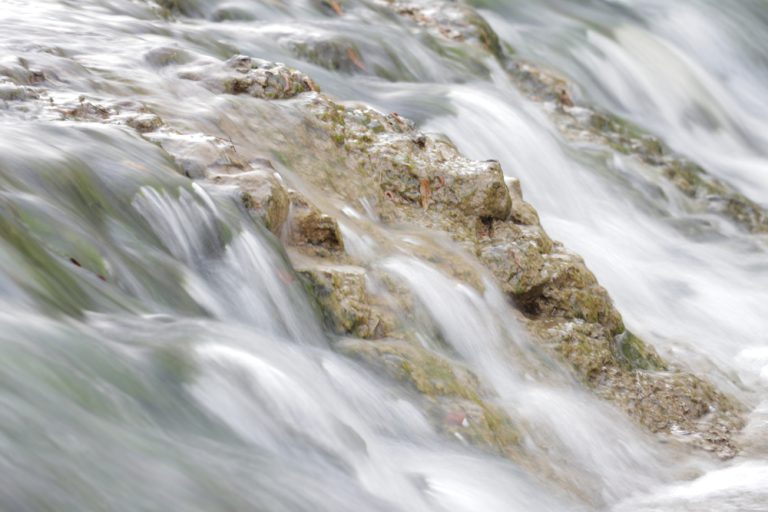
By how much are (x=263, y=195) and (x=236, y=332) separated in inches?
32.7

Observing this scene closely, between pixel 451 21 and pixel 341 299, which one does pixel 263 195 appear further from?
pixel 451 21

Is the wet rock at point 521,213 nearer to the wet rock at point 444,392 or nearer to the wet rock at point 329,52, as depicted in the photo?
the wet rock at point 444,392

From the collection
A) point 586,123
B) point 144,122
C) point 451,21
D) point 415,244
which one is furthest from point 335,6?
point 144,122

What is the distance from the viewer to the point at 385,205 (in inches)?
230

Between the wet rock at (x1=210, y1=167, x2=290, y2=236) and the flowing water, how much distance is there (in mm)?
78

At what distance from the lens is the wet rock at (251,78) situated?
610 centimetres

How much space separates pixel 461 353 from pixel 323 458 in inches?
54.1

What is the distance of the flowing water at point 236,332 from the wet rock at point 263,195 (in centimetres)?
8

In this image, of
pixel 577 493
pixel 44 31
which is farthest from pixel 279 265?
pixel 44 31

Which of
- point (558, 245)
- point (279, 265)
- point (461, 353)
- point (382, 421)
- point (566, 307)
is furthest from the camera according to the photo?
point (558, 245)

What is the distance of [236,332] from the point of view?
4.15 m

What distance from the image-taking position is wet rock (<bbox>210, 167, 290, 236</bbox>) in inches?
189

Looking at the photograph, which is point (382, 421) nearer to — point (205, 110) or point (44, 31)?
point (205, 110)

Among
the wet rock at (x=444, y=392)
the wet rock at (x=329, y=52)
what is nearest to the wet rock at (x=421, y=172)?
the wet rock at (x=444, y=392)
